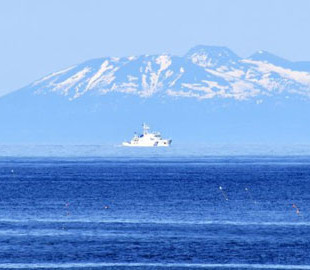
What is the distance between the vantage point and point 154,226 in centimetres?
8056

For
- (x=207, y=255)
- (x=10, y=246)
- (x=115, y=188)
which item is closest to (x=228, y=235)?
(x=207, y=255)

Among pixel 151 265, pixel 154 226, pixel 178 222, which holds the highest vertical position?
pixel 178 222

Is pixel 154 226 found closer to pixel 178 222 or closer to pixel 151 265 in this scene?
pixel 178 222

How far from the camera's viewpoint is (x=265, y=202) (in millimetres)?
109125

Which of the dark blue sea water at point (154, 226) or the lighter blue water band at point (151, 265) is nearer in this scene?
the lighter blue water band at point (151, 265)

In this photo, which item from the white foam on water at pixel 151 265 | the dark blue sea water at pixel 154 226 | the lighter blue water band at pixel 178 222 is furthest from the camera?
the lighter blue water band at pixel 178 222

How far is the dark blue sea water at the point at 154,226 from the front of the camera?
6253cm

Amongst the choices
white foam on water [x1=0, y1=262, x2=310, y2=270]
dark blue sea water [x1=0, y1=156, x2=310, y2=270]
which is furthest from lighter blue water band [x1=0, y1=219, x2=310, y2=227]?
white foam on water [x1=0, y1=262, x2=310, y2=270]

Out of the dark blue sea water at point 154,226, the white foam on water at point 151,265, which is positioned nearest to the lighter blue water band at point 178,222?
the dark blue sea water at point 154,226

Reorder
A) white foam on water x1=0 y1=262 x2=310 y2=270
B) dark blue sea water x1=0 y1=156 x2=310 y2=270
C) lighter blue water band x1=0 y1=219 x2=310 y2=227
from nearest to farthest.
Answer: white foam on water x1=0 y1=262 x2=310 y2=270 < dark blue sea water x1=0 y1=156 x2=310 y2=270 < lighter blue water band x1=0 y1=219 x2=310 y2=227

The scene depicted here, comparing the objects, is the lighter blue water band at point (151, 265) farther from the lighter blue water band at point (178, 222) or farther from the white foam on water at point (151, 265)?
the lighter blue water band at point (178, 222)

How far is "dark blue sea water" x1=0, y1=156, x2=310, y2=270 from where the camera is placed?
62.5 m

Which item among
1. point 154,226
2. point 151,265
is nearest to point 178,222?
point 154,226

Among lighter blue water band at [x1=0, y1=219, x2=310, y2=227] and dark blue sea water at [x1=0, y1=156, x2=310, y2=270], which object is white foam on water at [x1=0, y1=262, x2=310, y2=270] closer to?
dark blue sea water at [x1=0, y1=156, x2=310, y2=270]
